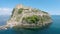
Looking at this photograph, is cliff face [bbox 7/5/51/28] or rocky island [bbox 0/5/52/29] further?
cliff face [bbox 7/5/51/28]

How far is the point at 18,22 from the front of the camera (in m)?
174

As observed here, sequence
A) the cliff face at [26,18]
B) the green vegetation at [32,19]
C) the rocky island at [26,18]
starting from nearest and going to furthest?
the rocky island at [26,18] < the cliff face at [26,18] < the green vegetation at [32,19]

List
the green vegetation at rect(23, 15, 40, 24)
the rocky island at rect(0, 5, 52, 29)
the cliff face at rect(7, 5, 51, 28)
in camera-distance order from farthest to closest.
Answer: the green vegetation at rect(23, 15, 40, 24) → the cliff face at rect(7, 5, 51, 28) → the rocky island at rect(0, 5, 52, 29)

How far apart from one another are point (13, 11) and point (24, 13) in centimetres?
1793

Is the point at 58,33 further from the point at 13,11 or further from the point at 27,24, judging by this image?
the point at 13,11

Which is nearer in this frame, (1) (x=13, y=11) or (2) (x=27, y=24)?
(2) (x=27, y=24)

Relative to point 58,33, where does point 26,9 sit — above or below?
above

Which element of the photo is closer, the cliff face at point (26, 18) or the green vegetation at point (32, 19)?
the cliff face at point (26, 18)

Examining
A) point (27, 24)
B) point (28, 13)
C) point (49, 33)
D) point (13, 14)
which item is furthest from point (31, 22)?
point (49, 33)

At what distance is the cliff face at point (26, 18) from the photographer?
170125 millimetres

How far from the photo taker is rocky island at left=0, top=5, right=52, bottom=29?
17000cm

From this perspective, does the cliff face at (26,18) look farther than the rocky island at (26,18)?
Yes

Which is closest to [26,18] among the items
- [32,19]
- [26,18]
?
[26,18]

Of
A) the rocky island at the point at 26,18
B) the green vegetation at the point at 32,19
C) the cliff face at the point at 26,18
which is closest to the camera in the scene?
the rocky island at the point at 26,18
